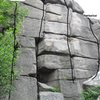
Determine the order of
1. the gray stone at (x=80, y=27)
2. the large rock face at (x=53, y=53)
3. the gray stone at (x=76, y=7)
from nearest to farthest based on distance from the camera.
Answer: the large rock face at (x=53, y=53) < the gray stone at (x=80, y=27) < the gray stone at (x=76, y=7)

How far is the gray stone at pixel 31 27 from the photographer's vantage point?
9016 millimetres

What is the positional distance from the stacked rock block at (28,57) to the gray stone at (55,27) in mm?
353

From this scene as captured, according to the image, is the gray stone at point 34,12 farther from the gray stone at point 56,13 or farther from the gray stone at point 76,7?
the gray stone at point 76,7

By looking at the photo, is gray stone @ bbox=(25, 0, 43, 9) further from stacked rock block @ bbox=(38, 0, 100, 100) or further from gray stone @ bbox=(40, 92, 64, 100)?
gray stone @ bbox=(40, 92, 64, 100)

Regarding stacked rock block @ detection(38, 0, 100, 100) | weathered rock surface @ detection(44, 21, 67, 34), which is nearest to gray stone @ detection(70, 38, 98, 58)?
stacked rock block @ detection(38, 0, 100, 100)

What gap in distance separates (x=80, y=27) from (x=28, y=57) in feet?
9.92

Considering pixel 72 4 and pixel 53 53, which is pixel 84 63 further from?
pixel 72 4

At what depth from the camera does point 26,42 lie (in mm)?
8648

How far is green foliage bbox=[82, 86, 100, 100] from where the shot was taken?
25.7ft

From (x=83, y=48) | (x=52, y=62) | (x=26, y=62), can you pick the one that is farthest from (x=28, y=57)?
(x=83, y=48)

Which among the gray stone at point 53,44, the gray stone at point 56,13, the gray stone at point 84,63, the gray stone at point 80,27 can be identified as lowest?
the gray stone at point 84,63

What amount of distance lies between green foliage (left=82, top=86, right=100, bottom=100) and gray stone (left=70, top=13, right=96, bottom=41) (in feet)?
8.78

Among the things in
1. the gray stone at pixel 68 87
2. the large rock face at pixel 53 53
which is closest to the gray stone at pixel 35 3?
the large rock face at pixel 53 53

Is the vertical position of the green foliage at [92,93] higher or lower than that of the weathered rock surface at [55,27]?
lower
